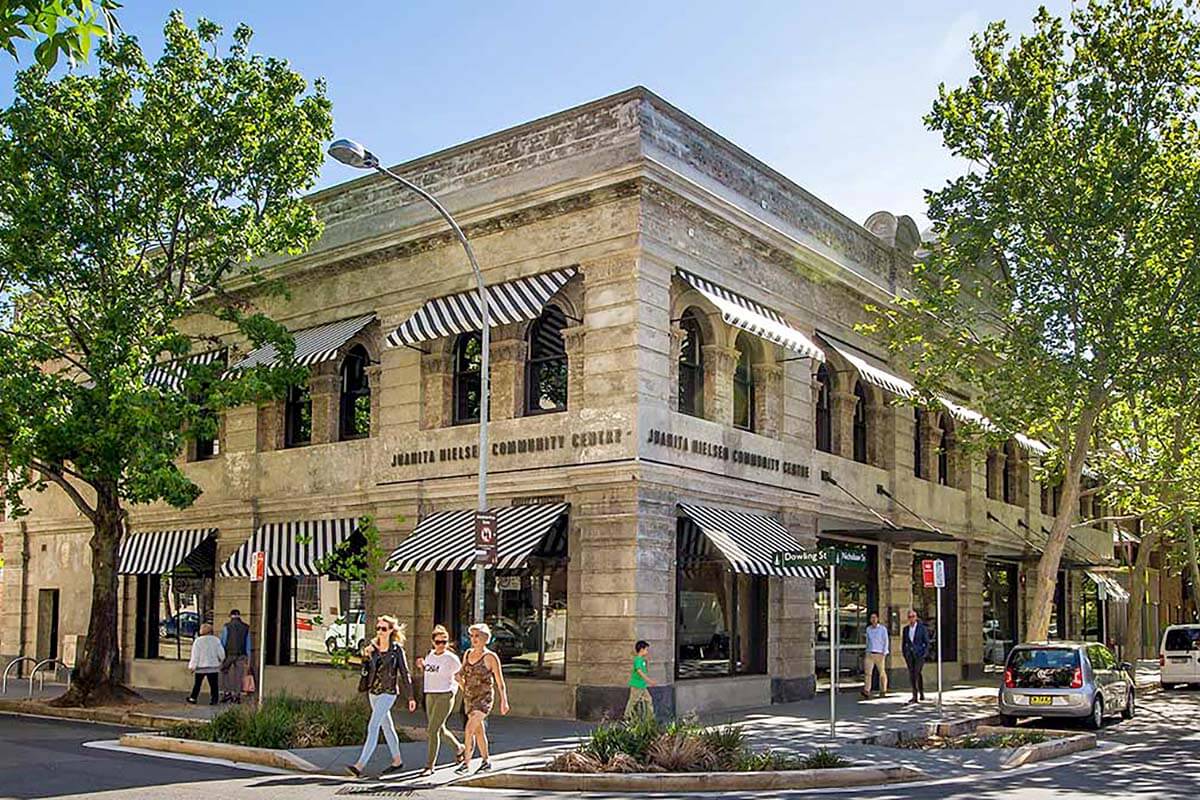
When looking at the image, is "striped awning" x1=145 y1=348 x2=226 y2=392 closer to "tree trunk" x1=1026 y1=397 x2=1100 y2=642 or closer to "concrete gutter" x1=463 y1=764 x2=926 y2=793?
"concrete gutter" x1=463 y1=764 x2=926 y2=793

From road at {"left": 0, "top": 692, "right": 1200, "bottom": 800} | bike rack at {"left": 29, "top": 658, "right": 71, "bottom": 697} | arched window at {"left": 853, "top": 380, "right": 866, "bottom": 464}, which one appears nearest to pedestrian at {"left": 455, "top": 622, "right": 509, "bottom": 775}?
road at {"left": 0, "top": 692, "right": 1200, "bottom": 800}

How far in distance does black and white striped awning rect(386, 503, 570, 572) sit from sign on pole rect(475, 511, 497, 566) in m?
2.37

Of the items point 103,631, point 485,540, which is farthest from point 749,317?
point 103,631

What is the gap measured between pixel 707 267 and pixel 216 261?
9.31 meters

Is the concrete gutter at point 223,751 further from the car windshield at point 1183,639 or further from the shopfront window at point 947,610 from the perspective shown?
the car windshield at point 1183,639

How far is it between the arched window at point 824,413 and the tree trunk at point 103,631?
14.5 metres

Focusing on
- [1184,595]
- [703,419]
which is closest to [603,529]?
[703,419]

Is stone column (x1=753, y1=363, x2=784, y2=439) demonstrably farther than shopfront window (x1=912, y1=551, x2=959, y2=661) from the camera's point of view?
No

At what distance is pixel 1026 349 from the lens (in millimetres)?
25328

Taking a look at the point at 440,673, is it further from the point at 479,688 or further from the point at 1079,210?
the point at 1079,210

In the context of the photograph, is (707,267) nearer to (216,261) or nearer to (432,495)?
(432,495)

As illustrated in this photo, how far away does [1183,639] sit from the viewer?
115ft

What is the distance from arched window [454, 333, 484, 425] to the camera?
24.4 metres

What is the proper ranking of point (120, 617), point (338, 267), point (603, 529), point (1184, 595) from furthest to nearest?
1. point (1184, 595)
2. point (120, 617)
3. point (338, 267)
4. point (603, 529)
